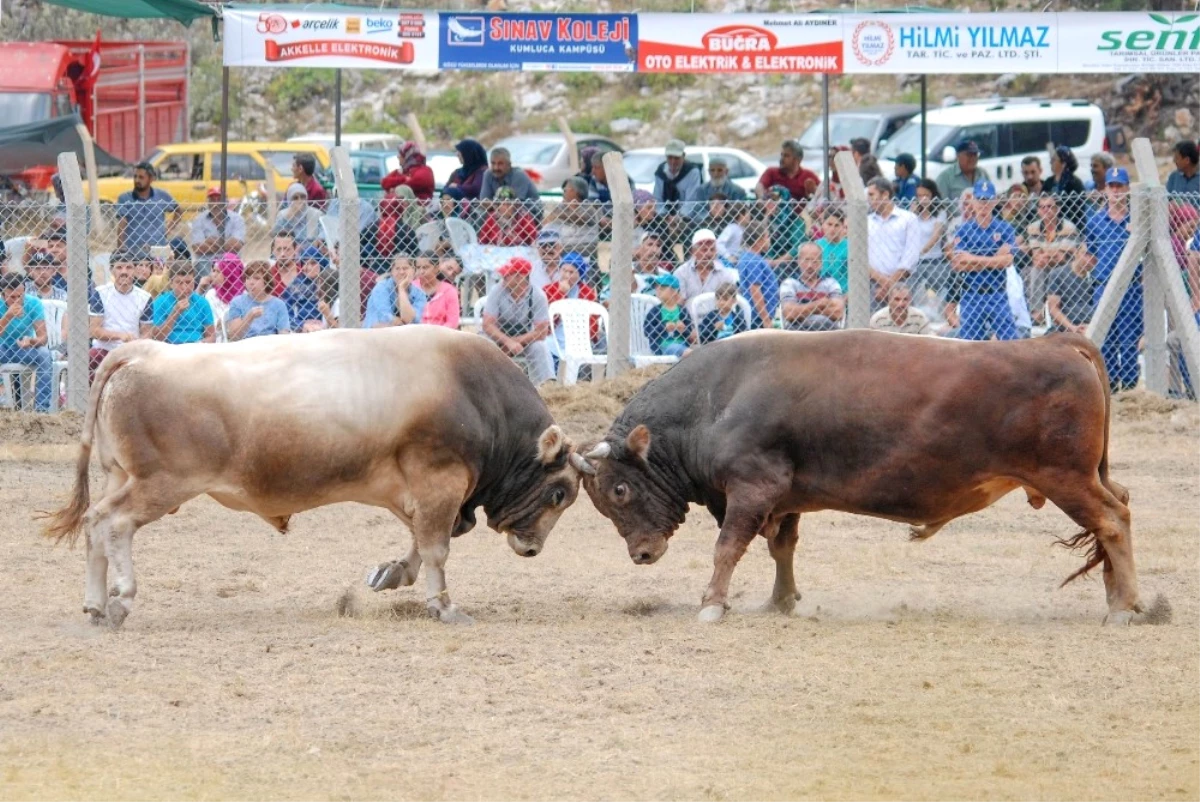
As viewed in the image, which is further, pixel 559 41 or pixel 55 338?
pixel 559 41

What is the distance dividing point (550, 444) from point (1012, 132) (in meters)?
19.4

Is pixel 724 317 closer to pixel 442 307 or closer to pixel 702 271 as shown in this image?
pixel 702 271

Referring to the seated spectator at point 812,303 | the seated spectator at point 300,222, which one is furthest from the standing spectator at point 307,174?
the seated spectator at point 812,303

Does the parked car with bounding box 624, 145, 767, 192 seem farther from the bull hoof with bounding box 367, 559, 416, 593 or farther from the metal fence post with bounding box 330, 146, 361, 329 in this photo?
the bull hoof with bounding box 367, 559, 416, 593

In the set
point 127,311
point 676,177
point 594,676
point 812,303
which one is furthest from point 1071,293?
point 594,676

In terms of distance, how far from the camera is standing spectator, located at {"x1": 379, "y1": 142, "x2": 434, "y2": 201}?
16719 millimetres

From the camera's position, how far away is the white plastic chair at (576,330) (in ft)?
46.3

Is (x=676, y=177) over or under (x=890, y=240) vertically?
over

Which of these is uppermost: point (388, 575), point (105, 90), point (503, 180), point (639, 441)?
point (105, 90)

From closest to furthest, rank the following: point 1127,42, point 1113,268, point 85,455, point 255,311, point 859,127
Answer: point 85,455
point 255,311
point 1113,268
point 1127,42
point 859,127

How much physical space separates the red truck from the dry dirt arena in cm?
1712

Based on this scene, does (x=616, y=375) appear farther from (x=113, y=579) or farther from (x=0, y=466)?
(x=113, y=579)

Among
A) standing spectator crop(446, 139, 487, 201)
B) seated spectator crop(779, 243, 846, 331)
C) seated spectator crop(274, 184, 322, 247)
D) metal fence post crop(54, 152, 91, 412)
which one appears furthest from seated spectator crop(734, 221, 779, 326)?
metal fence post crop(54, 152, 91, 412)

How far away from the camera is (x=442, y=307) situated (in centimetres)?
1313
